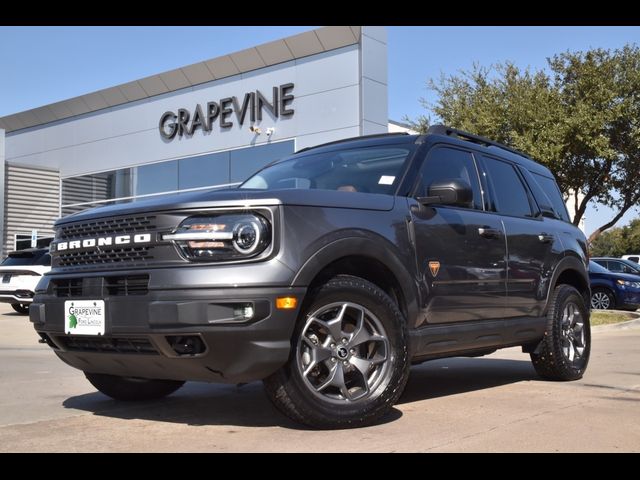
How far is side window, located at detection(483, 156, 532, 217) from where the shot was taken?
19.6 ft

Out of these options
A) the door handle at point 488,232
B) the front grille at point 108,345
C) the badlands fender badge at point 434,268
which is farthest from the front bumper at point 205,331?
the door handle at point 488,232

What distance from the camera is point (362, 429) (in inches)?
164

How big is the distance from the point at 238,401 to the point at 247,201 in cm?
195

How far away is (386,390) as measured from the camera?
4277 millimetres

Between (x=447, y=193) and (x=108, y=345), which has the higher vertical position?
(x=447, y=193)

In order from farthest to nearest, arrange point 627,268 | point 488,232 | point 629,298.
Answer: point 627,268
point 629,298
point 488,232

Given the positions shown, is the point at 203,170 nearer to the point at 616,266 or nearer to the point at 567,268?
the point at 616,266

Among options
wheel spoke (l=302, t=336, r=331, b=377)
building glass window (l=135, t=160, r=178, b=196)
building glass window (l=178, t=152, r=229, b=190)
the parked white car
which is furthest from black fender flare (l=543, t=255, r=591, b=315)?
building glass window (l=135, t=160, r=178, b=196)

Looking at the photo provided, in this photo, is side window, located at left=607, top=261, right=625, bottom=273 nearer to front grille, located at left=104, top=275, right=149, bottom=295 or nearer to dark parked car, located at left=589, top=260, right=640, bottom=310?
dark parked car, located at left=589, top=260, right=640, bottom=310

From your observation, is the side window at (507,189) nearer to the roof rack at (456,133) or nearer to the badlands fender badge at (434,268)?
the roof rack at (456,133)

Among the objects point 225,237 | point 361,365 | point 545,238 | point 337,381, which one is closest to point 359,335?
point 361,365

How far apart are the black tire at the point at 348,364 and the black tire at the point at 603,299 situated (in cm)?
1426
